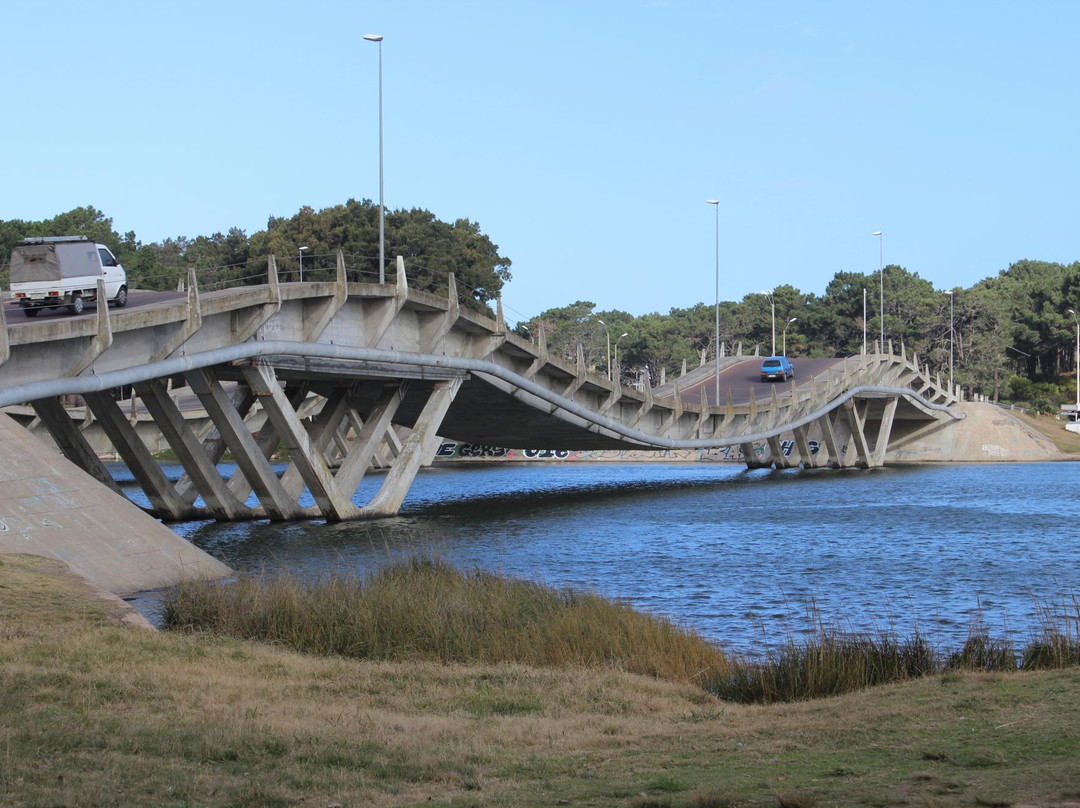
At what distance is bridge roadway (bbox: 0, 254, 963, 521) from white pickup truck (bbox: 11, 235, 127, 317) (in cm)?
117

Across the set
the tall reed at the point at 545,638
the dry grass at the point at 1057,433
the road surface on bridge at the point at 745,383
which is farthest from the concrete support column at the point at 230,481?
the dry grass at the point at 1057,433

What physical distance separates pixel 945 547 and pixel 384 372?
19573 millimetres

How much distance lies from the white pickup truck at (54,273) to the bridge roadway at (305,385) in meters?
1.17

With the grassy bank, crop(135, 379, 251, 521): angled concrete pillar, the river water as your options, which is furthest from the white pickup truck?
the grassy bank

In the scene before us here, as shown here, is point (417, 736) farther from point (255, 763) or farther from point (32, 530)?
point (32, 530)

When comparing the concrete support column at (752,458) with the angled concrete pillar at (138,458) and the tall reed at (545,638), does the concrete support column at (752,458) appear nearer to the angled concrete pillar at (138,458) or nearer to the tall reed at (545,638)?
the angled concrete pillar at (138,458)

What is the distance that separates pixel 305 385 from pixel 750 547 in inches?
709

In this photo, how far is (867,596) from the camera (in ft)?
91.2

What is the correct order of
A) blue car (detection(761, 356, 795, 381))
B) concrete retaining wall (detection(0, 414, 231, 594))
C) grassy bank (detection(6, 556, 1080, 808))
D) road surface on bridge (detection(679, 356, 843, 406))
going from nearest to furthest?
grassy bank (detection(6, 556, 1080, 808)), concrete retaining wall (detection(0, 414, 231, 594)), road surface on bridge (detection(679, 356, 843, 406)), blue car (detection(761, 356, 795, 381))

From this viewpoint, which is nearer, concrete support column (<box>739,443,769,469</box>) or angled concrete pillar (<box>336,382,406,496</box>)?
angled concrete pillar (<box>336,382,406,496</box>)

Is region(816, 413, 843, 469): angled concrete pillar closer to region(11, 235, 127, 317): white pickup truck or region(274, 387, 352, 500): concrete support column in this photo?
region(274, 387, 352, 500): concrete support column

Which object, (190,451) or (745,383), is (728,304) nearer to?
(745,383)

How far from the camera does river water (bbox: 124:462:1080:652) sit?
2512cm

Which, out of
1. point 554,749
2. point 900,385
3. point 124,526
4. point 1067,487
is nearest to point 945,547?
point 124,526
